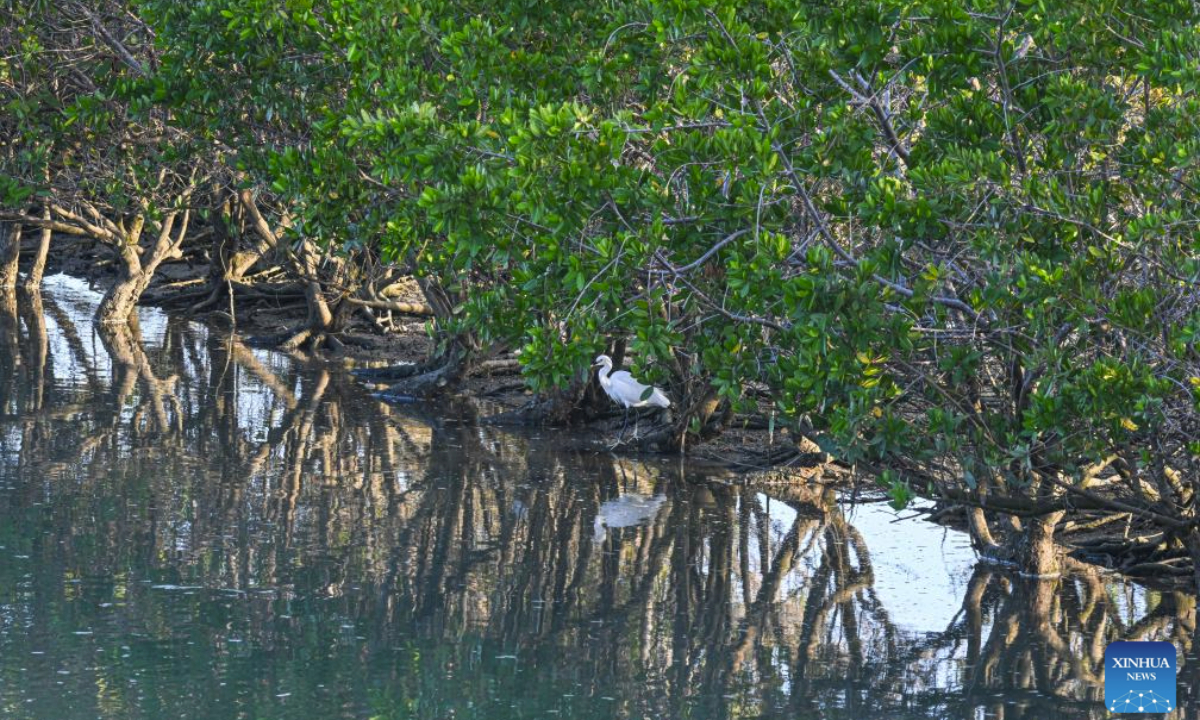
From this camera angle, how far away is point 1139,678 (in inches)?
307

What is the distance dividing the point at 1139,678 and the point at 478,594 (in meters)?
3.68

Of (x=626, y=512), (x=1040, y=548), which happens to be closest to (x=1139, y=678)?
(x=1040, y=548)

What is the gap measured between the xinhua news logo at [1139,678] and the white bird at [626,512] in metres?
3.78

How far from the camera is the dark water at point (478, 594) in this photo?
732 cm

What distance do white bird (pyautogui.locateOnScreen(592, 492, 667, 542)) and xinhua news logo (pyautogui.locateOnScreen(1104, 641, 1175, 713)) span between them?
12.4ft

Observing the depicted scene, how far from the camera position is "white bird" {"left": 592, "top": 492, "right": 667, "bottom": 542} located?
37.1ft

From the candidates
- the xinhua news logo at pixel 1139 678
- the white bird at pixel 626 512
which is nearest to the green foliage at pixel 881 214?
the xinhua news logo at pixel 1139 678

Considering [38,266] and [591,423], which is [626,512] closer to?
[591,423]

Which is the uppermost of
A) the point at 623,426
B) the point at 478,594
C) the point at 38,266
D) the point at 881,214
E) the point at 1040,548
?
the point at 38,266

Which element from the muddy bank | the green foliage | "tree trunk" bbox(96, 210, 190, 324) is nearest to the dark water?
the muddy bank

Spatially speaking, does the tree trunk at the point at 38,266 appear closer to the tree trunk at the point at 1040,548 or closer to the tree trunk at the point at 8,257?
the tree trunk at the point at 8,257

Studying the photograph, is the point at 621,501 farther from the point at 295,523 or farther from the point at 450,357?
the point at 450,357

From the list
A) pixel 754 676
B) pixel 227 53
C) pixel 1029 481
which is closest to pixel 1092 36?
pixel 1029 481

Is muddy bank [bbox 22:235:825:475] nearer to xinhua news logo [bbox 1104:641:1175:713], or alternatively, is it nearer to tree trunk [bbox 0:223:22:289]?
tree trunk [bbox 0:223:22:289]
